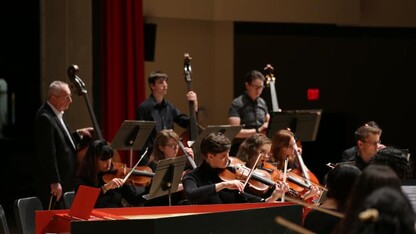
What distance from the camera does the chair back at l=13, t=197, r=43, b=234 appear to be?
500 cm

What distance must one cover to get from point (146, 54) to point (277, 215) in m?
5.14

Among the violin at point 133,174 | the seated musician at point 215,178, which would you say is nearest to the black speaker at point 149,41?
the violin at point 133,174

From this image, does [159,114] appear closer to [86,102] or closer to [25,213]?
[86,102]

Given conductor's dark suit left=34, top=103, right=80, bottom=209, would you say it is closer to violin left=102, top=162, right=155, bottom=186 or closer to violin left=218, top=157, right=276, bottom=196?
violin left=102, top=162, right=155, bottom=186

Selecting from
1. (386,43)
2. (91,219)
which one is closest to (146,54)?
(386,43)

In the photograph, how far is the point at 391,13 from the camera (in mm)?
10562

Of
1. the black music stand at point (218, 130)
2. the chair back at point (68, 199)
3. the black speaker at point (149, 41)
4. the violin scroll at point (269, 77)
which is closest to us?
the chair back at point (68, 199)

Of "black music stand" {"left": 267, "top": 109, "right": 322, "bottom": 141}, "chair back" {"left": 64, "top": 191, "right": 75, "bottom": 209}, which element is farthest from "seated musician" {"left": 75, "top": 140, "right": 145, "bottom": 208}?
"black music stand" {"left": 267, "top": 109, "right": 322, "bottom": 141}

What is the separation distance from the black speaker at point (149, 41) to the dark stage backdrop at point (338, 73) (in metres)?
1.47

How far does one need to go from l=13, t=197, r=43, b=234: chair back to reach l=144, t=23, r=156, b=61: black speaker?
4.20 meters

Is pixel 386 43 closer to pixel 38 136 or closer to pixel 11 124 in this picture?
pixel 11 124

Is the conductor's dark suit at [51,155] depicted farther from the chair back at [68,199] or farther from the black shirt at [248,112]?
the black shirt at [248,112]

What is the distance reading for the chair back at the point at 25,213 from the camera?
5004 mm

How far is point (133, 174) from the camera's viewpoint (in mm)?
6477
